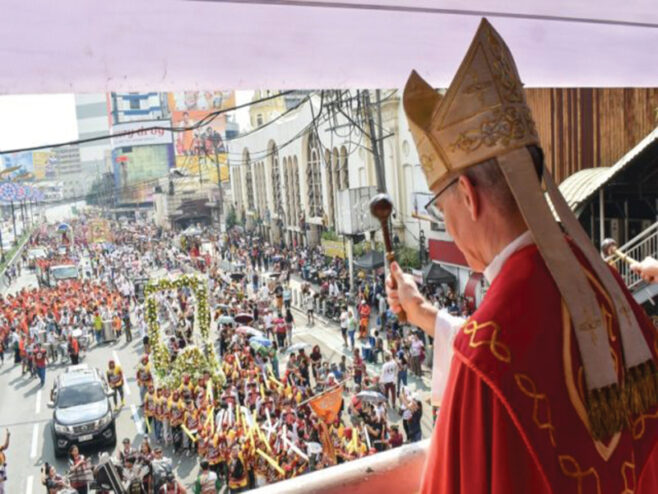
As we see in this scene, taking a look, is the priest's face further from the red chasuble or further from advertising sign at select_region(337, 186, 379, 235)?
advertising sign at select_region(337, 186, 379, 235)

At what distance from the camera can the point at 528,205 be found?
3.94ft


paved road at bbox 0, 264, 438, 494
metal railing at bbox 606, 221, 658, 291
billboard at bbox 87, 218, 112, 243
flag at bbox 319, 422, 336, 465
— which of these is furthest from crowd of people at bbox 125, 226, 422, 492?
billboard at bbox 87, 218, 112, 243

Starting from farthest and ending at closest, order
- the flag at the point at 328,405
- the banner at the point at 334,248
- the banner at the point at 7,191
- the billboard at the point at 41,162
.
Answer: the billboard at the point at 41,162 → the banner at the point at 7,191 → the banner at the point at 334,248 → the flag at the point at 328,405

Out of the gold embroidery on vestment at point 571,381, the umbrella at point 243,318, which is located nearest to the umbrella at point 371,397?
the umbrella at point 243,318

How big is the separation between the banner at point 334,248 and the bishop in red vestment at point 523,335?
22.2 metres

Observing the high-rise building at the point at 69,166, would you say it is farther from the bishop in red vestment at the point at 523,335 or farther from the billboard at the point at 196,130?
the bishop in red vestment at the point at 523,335

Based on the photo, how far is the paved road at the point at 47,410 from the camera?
10.3 m

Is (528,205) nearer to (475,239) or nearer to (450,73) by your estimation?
(475,239)

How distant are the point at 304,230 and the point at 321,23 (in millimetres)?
31363

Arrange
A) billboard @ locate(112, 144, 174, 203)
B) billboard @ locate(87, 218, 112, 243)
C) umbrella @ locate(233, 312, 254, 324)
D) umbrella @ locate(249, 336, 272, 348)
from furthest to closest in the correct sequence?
billboard @ locate(112, 144, 174, 203), billboard @ locate(87, 218, 112, 243), umbrella @ locate(233, 312, 254, 324), umbrella @ locate(249, 336, 272, 348)

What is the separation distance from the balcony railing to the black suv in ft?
32.9

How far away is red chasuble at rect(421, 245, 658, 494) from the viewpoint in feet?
3.57

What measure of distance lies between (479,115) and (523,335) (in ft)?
1.49

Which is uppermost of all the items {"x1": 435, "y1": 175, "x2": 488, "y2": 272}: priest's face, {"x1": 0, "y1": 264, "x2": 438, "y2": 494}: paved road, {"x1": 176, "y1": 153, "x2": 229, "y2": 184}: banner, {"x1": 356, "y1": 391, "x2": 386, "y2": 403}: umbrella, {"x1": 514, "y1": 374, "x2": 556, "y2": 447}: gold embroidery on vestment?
{"x1": 176, "y1": 153, "x2": 229, "y2": 184}: banner
